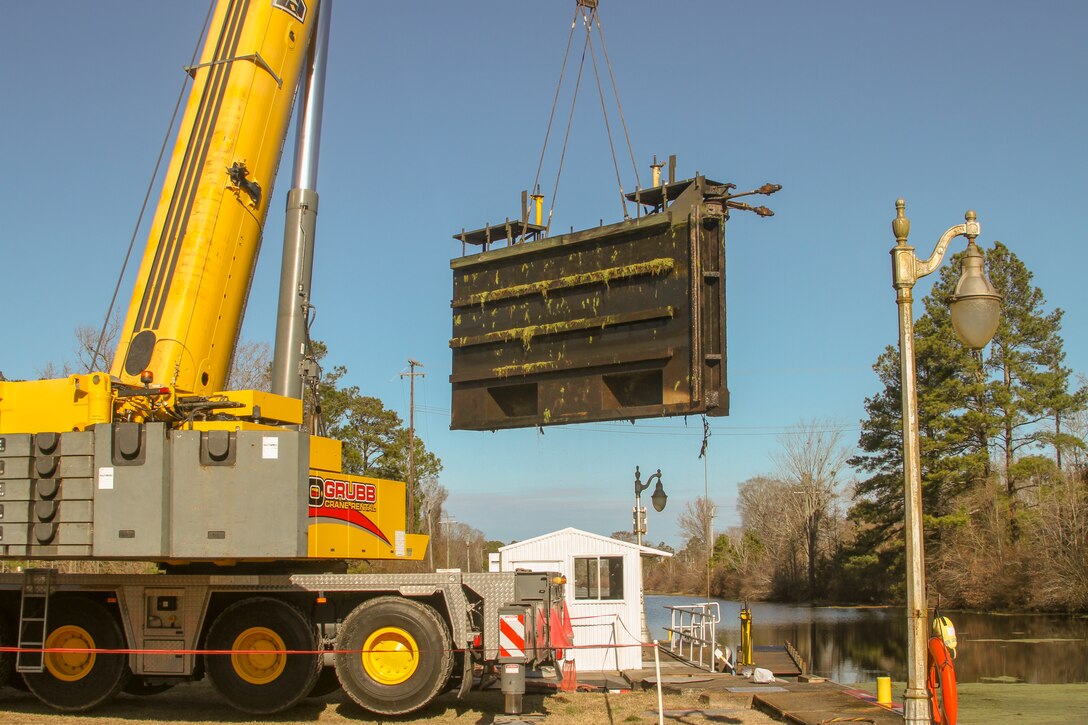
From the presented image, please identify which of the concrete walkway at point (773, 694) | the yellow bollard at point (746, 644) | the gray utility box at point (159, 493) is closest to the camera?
the gray utility box at point (159, 493)

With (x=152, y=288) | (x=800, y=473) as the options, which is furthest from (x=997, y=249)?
(x=152, y=288)

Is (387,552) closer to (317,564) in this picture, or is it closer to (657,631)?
(317,564)

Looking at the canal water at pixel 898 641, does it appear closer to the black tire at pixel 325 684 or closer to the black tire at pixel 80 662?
the black tire at pixel 325 684

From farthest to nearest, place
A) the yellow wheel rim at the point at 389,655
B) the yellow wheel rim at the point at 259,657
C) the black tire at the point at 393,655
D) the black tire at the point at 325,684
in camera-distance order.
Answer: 1. the black tire at the point at 325,684
2. the yellow wheel rim at the point at 259,657
3. the yellow wheel rim at the point at 389,655
4. the black tire at the point at 393,655

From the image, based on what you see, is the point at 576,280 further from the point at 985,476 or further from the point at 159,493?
the point at 985,476

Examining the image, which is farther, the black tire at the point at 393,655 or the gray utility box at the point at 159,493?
the black tire at the point at 393,655

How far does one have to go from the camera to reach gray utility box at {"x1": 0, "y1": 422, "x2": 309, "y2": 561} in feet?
36.9

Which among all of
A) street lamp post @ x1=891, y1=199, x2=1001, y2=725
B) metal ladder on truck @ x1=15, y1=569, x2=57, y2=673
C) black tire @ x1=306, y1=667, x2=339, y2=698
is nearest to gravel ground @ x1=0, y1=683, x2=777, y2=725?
black tire @ x1=306, y1=667, x2=339, y2=698

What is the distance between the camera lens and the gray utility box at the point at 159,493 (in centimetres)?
1126

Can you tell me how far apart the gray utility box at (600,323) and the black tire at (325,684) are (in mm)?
3661

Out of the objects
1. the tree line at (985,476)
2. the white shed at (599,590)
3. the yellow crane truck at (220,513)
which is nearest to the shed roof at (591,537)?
the white shed at (599,590)

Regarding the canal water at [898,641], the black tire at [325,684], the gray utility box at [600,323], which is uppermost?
the gray utility box at [600,323]

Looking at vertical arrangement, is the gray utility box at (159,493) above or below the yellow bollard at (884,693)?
above

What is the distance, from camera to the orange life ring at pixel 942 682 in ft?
33.0
